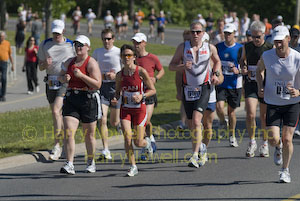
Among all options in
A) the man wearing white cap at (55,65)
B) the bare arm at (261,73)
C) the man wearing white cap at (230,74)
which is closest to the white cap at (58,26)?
the man wearing white cap at (55,65)

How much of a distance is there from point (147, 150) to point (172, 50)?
26.1m

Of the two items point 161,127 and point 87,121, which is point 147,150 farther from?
point 161,127

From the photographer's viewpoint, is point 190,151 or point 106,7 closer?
point 190,151

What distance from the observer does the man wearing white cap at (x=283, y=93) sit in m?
9.45

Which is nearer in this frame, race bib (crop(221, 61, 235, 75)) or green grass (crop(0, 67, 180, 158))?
green grass (crop(0, 67, 180, 158))

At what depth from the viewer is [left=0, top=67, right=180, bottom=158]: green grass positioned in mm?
12078

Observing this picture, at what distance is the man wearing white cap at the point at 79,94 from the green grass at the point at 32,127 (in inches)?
63.8

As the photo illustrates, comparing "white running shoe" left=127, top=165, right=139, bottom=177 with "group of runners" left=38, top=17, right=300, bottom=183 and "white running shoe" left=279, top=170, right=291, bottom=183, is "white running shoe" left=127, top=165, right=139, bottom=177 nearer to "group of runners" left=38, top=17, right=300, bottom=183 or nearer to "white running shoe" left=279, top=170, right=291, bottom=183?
"group of runners" left=38, top=17, right=300, bottom=183

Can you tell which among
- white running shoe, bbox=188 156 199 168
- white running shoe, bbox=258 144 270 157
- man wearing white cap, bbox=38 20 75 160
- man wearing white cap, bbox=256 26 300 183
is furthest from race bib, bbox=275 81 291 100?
man wearing white cap, bbox=38 20 75 160

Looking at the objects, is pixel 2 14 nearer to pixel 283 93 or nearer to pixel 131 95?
pixel 131 95

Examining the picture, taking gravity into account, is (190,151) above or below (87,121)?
below

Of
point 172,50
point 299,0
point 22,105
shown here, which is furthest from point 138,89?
point 172,50

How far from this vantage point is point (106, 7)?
68.4m

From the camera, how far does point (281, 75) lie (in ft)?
31.1
